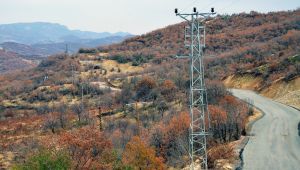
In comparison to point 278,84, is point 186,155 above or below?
below

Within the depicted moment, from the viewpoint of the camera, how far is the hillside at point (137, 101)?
39.8 metres

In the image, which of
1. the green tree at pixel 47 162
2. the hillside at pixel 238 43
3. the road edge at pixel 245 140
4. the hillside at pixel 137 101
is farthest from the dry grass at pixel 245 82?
the green tree at pixel 47 162

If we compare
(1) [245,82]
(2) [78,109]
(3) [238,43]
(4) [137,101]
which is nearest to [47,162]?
(1) [245,82]

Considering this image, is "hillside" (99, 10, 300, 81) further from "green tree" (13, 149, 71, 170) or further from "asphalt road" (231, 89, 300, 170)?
"green tree" (13, 149, 71, 170)

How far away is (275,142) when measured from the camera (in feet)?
119

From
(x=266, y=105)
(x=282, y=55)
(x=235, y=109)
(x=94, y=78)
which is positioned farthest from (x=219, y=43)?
(x=235, y=109)

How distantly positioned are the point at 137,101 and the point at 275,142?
45388 millimetres

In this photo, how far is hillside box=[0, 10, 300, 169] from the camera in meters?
39.8

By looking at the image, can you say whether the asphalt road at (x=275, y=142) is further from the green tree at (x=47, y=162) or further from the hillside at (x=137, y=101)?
the green tree at (x=47, y=162)

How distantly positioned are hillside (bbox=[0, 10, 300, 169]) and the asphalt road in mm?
1606

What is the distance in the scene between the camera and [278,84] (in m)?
61.9

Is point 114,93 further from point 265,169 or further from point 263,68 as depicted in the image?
point 265,169

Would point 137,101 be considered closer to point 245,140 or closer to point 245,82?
point 245,82

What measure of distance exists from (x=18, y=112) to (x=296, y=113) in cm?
6270
